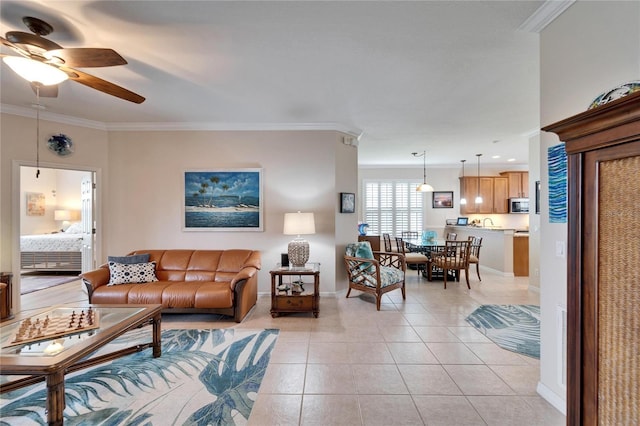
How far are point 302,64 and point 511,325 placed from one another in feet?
12.7

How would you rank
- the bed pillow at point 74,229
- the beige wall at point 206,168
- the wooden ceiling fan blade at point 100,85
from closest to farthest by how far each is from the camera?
the wooden ceiling fan blade at point 100,85, the beige wall at point 206,168, the bed pillow at point 74,229

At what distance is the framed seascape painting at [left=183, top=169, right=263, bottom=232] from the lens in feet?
14.9

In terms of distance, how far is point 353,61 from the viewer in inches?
106

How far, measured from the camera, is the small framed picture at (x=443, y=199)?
26.7ft

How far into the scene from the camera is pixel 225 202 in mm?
4547

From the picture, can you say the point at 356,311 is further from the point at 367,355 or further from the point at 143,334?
the point at 143,334

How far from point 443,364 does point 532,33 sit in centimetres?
291

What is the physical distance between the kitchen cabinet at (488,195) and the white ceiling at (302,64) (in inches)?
130

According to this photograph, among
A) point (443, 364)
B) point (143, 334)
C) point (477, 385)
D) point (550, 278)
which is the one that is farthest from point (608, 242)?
point (143, 334)

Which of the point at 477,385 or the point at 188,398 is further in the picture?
the point at 477,385

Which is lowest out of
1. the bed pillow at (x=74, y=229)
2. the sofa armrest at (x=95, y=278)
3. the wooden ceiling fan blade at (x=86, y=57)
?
the sofa armrest at (x=95, y=278)

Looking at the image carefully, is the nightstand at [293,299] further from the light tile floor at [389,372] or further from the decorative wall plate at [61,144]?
the decorative wall plate at [61,144]

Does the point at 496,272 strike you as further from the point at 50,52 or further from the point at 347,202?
the point at 50,52

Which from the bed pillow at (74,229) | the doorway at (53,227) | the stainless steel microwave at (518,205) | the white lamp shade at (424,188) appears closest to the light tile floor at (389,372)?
the doorway at (53,227)
